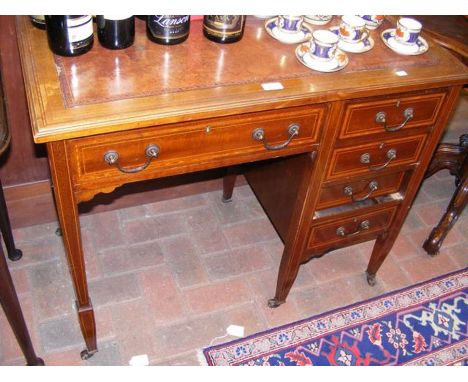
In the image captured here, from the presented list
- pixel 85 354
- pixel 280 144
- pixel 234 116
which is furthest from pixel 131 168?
pixel 85 354

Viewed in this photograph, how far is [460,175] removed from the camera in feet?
6.70

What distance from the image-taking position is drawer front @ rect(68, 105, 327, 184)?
3.53 feet

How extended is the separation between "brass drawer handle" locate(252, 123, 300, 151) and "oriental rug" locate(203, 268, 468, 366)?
75 cm

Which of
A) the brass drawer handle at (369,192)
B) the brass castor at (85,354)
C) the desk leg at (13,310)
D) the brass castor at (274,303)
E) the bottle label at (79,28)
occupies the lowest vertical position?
the brass castor at (85,354)

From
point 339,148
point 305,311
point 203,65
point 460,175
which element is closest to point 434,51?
point 339,148

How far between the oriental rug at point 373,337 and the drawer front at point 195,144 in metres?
0.73

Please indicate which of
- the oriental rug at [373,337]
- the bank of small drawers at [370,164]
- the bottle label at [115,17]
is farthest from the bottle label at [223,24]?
the oriental rug at [373,337]

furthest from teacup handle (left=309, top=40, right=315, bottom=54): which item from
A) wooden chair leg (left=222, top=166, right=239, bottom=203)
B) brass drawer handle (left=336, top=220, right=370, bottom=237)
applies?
wooden chair leg (left=222, top=166, right=239, bottom=203)

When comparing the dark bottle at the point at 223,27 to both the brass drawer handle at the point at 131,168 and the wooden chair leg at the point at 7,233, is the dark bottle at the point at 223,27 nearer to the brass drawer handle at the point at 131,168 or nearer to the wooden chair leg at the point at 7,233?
the brass drawer handle at the point at 131,168

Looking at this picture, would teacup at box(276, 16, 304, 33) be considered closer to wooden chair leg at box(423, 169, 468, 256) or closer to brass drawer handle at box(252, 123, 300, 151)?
brass drawer handle at box(252, 123, 300, 151)

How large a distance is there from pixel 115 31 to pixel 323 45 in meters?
0.49

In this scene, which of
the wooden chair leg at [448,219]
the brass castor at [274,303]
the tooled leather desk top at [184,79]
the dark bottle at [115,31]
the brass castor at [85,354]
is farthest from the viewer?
the wooden chair leg at [448,219]

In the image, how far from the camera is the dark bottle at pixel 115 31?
3.74 feet

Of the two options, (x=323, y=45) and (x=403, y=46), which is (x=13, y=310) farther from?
(x=403, y=46)
